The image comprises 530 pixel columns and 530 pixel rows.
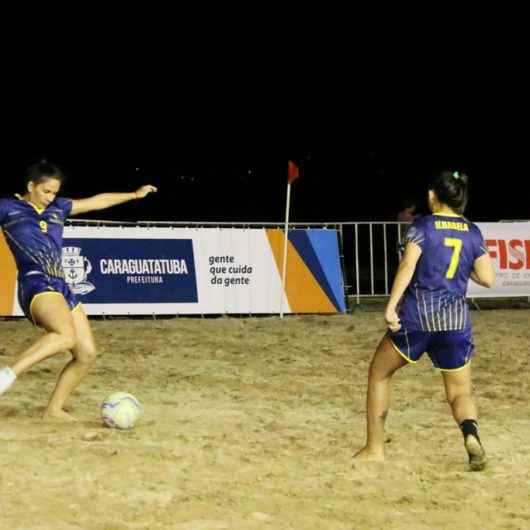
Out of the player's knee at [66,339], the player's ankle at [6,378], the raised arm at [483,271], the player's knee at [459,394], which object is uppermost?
the raised arm at [483,271]

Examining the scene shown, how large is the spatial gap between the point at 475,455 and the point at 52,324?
3159 mm

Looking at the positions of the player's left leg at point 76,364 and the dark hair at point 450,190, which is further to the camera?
the player's left leg at point 76,364

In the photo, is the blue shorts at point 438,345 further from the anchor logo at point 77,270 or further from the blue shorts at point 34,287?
the anchor logo at point 77,270

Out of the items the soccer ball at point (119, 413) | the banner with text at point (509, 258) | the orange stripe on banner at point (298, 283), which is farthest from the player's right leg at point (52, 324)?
the banner with text at point (509, 258)

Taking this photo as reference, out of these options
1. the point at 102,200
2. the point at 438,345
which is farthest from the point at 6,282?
the point at 438,345

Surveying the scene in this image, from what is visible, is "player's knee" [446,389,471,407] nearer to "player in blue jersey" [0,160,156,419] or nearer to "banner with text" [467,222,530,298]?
"player in blue jersey" [0,160,156,419]

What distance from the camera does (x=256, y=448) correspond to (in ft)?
22.2

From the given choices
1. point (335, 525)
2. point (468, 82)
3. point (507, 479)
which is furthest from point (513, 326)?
point (468, 82)

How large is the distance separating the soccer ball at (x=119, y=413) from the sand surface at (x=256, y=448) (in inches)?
3.0

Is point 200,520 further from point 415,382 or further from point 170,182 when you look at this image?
point 170,182

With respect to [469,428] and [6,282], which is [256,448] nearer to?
[469,428]

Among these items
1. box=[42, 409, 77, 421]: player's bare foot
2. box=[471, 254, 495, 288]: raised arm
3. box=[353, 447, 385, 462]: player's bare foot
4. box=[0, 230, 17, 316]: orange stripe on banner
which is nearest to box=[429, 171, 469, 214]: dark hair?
box=[471, 254, 495, 288]: raised arm

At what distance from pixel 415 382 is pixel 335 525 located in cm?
522

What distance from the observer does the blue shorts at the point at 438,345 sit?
621 cm
